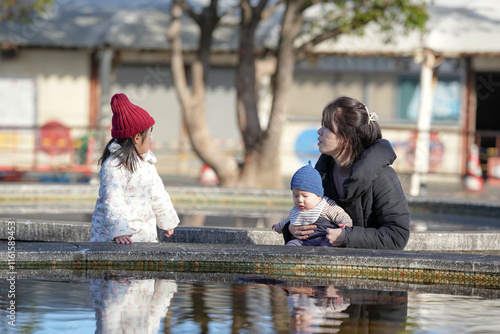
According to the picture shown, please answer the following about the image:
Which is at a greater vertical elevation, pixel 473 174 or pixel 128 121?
pixel 128 121

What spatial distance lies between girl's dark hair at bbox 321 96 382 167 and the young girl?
114cm

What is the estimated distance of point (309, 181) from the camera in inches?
196

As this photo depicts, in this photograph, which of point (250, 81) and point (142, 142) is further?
point (250, 81)

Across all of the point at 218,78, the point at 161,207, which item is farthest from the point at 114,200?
the point at 218,78

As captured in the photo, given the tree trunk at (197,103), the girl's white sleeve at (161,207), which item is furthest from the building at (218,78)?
the girl's white sleeve at (161,207)

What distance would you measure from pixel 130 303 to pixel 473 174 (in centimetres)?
1505

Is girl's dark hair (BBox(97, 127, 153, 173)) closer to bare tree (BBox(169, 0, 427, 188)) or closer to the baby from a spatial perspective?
the baby

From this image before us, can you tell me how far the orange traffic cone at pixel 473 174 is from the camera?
18078mm

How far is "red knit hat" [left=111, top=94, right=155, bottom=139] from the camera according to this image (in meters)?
5.37

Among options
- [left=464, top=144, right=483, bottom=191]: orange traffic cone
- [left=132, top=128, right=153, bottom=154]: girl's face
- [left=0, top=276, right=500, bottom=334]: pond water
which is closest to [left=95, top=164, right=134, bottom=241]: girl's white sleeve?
[left=132, top=128, right=153, bottom=154]: girl's face

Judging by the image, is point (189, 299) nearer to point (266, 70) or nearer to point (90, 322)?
point (90, 322)

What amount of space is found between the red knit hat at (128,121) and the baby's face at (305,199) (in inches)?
40.8

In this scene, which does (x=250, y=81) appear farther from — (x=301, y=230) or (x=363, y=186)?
(x=363, y=186)

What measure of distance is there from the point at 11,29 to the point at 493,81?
12.3m
